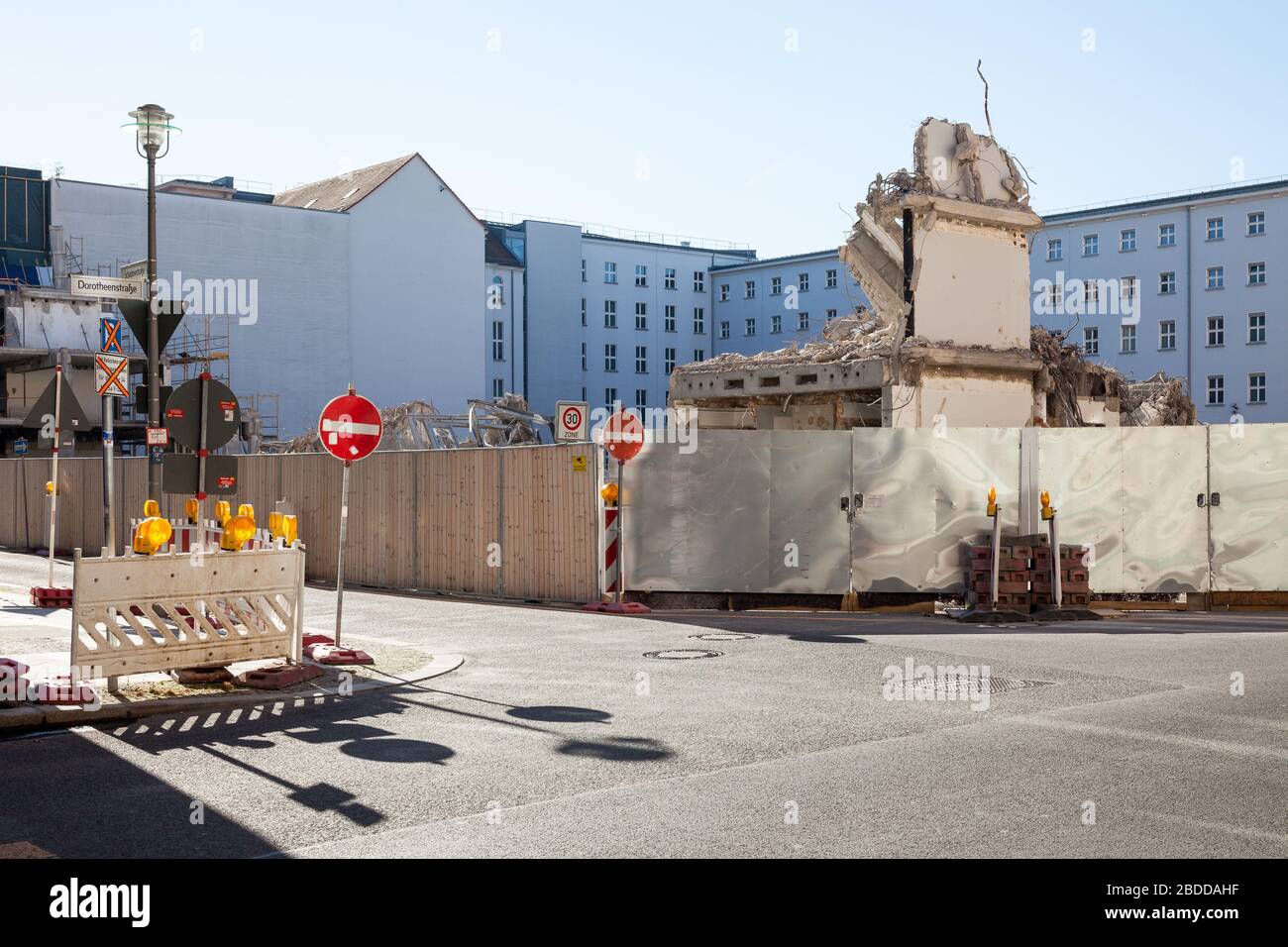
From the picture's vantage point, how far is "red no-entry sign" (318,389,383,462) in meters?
12.8

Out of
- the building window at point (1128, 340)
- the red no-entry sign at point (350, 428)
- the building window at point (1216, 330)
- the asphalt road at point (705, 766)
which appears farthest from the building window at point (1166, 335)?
the red no-entry sign at point (350, 428)

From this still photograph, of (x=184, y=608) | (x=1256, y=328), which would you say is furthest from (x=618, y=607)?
(x=1256, y=328)

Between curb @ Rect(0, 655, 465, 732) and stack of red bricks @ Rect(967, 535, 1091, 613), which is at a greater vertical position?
stack of red bricks @ Rect(967, 535, 1091, 613)

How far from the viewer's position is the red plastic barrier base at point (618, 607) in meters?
17.0

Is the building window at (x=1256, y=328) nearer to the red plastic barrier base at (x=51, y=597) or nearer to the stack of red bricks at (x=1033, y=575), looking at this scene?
the stack of red bricks at (x=1033, y=575)

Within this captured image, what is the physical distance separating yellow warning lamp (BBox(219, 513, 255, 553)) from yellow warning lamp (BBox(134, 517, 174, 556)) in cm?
55

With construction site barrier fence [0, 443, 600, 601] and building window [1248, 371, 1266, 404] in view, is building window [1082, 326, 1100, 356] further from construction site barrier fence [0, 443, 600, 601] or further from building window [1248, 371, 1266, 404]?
construction site barrier fence [0, 443, 600, 601]

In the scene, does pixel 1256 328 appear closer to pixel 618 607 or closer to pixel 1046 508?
pixel 1046 508

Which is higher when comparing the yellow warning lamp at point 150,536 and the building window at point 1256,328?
the building window at point 1256,328

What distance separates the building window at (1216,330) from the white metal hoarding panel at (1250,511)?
54130 mm

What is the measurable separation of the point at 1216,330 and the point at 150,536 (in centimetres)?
6642

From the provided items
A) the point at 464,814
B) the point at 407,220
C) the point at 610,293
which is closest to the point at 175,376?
the point at 407,220

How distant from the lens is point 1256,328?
65.9 meters

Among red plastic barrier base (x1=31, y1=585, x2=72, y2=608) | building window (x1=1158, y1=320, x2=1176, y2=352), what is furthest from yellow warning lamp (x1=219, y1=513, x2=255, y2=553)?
building window (x1=1158, y1=320, x2=1176, y2=352)
